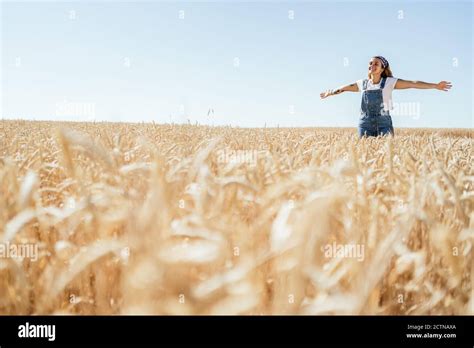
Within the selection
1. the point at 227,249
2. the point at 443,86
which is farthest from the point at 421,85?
the point at 227,249

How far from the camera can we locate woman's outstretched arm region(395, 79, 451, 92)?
5.83 m

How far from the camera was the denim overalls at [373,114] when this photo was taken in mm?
7461

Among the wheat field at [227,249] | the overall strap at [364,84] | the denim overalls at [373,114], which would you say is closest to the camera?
the wheat field at [227,249]

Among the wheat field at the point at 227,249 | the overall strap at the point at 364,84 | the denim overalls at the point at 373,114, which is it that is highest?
the overall strap at the point at 364,84

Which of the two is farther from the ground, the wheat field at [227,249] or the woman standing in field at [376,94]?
the woman standing in field at [376,94]

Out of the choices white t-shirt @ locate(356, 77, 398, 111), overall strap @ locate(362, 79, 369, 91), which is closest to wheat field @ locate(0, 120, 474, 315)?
white t-shirt @ locate(356, 77, 398, 111)

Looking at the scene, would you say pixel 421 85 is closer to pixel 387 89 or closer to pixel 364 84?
pixel 387 89

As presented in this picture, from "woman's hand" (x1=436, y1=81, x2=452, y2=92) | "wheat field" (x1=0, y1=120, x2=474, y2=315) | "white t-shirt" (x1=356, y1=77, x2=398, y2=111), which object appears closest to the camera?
"wheat field" (x1=0, y1=120, x2=474, y2=315)

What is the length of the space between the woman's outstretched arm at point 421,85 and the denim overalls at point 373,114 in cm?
37

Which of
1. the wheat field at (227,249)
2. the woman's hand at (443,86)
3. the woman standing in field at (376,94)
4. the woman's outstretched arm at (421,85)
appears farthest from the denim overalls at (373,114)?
the wheat field at (227,249)

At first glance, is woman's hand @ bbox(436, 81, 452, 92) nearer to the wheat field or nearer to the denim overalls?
the denim overalls

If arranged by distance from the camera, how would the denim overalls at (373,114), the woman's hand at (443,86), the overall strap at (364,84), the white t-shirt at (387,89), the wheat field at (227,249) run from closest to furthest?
the wheat field at (227,249) → the woman's hand at (443,86) → the white t-shirt at (387,89) → the denim overalls at (373,114) → the overall strap at (364,84)

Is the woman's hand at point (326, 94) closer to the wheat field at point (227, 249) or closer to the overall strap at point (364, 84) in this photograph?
the overall strap at point (364, 84)

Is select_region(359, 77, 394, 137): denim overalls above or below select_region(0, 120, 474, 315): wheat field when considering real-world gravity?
above
